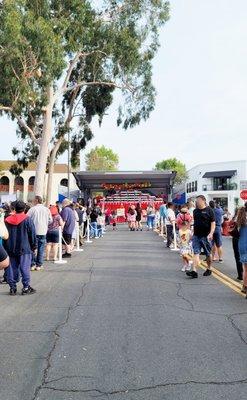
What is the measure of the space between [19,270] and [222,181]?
6934 cm

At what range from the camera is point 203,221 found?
11.2m

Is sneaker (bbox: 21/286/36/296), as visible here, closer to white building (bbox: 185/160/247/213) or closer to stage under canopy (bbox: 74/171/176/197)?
stage under canopy (bbox: 74/171/176/197)

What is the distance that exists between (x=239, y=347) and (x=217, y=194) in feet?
236

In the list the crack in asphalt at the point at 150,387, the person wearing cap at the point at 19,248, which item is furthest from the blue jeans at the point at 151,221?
the crack in asphalt at the point at 150,387

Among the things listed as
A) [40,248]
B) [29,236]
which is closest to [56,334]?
[29,236]

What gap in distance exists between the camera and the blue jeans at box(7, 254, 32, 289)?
362 inches

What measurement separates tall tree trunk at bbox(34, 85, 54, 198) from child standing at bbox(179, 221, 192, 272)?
1676 centimetres

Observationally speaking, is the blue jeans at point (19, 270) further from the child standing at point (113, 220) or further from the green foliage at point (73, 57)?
the child standing at point (113, 220)

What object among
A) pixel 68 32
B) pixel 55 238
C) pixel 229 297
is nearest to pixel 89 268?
pixel 55 238

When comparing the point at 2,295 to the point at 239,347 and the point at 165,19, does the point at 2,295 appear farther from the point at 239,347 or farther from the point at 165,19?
the point at 165,19

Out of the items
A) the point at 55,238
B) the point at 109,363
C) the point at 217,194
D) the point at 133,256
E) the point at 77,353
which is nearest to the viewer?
the point at 109,363

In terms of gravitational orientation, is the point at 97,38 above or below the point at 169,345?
above

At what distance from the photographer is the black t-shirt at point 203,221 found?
1117 centimetres

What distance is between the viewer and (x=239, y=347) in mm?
5684
